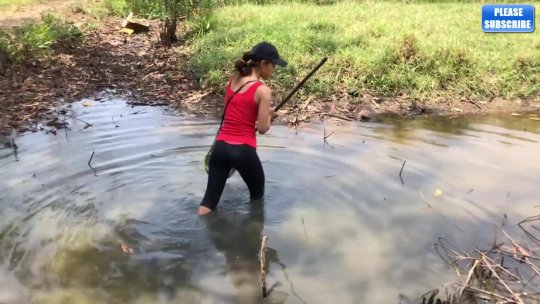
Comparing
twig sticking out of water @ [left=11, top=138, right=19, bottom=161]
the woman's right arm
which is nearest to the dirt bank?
twig sticking out of water @ [left=11, top=138, right=19, bottom=161]

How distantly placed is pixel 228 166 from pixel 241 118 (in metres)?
0.40

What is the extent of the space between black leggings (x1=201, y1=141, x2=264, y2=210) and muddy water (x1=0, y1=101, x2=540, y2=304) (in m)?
0.28

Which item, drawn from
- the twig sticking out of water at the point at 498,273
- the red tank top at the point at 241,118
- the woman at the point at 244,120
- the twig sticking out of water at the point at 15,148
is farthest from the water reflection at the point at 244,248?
the twig sticking out of water at the point at 15,148

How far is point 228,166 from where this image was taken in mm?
4016

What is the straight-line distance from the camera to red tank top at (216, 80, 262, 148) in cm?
381

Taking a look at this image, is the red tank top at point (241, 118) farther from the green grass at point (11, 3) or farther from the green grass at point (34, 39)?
the green grass at point (11, 3)

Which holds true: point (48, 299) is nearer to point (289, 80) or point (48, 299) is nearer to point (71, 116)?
point (71, 116)

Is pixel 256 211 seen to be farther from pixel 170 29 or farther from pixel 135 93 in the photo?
pixel 170 29

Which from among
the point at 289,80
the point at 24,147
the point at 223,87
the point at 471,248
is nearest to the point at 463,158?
the point at 471,248

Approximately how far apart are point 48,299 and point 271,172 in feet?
8.49

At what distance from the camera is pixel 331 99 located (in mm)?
7516

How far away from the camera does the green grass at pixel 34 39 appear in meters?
8.55

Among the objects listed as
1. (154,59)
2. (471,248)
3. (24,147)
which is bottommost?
(471,248)

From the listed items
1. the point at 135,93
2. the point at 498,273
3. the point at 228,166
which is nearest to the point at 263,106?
the point at 228,166
